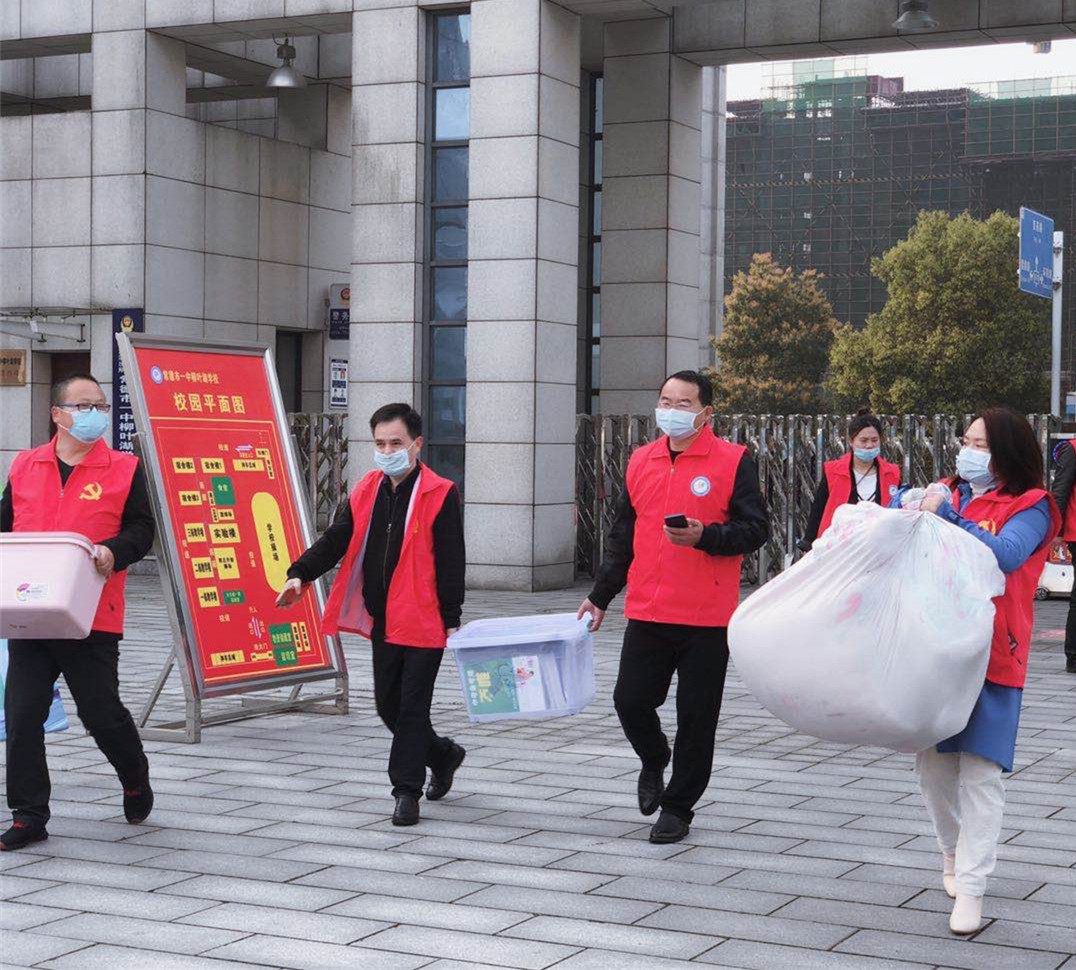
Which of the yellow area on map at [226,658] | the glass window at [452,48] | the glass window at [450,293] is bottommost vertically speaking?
the yellow area on map at [226,658]

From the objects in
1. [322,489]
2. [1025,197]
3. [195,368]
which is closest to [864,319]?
[1025,197]

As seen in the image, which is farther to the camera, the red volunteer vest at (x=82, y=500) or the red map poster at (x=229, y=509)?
the red map poster at (x=229, y=509)

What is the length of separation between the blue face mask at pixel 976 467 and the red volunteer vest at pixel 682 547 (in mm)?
1150

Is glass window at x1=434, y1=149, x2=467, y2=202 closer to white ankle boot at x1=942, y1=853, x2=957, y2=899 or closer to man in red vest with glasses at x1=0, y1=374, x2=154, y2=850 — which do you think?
man in red vest with glasses at x1=0, y1=374, x2=154, y2=850

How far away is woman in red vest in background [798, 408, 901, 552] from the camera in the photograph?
1066 cm

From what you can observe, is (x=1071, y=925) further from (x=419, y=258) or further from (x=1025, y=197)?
(x=1025, y=197)

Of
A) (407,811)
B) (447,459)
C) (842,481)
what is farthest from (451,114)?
(407,811)

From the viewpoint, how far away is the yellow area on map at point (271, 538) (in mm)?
9422

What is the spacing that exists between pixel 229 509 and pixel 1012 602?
5.07 metres

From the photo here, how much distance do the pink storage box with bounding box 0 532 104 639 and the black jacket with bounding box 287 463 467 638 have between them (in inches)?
41.5

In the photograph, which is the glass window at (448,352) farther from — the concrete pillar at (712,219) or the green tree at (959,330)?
the green tree at (959,330)

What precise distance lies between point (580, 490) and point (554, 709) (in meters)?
10.5

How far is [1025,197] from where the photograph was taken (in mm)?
73688

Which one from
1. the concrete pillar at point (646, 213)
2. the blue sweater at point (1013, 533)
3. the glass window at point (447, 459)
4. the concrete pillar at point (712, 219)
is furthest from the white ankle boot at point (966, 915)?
the concrete pillar at point (712, 219)
